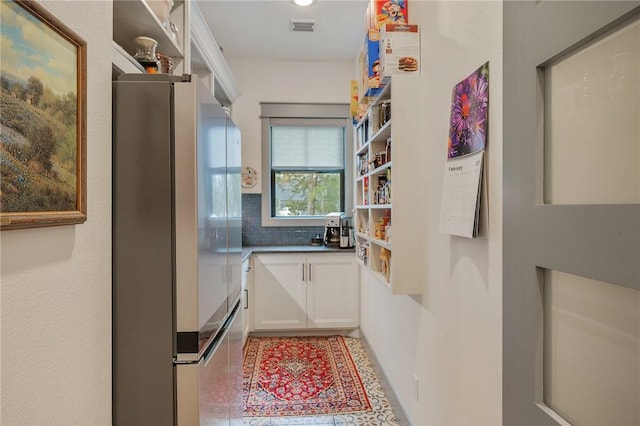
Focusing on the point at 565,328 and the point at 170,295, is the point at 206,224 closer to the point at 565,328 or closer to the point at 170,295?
the point at 170,295

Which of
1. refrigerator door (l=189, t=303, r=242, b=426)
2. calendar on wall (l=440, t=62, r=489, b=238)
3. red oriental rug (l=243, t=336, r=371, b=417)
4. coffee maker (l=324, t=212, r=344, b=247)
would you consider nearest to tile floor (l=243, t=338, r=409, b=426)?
red oriental rug (l=243, t=336, r=371, b=417)

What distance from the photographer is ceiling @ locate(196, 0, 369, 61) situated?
2801 mm

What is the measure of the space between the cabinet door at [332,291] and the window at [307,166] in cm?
58

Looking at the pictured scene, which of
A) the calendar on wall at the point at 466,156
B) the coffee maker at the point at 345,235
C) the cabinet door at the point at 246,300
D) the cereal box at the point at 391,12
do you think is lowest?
the cabinet door at the point at 246,300

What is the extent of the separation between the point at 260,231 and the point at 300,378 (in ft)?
5.57

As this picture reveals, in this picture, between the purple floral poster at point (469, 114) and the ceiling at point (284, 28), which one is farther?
the ceiling at point (284, 28)

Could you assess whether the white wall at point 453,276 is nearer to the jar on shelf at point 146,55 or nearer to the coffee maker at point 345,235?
the jar on shelf at point 146,55

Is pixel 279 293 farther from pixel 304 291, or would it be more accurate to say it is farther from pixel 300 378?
pixel 300 378

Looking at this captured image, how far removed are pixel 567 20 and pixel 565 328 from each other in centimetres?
56

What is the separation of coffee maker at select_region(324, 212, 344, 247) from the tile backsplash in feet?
0.67

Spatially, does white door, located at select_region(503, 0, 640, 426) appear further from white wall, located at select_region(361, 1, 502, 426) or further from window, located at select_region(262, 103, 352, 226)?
window, located at select_region(262, 103, 352, 226)

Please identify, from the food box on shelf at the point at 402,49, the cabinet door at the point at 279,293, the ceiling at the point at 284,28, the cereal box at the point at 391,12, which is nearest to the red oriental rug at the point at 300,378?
the cabinet door at the point at 279,293

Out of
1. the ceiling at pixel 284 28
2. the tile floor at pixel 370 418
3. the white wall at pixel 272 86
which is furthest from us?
the white wall at pixel 272 86

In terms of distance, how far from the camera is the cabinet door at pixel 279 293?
11.6 ft
